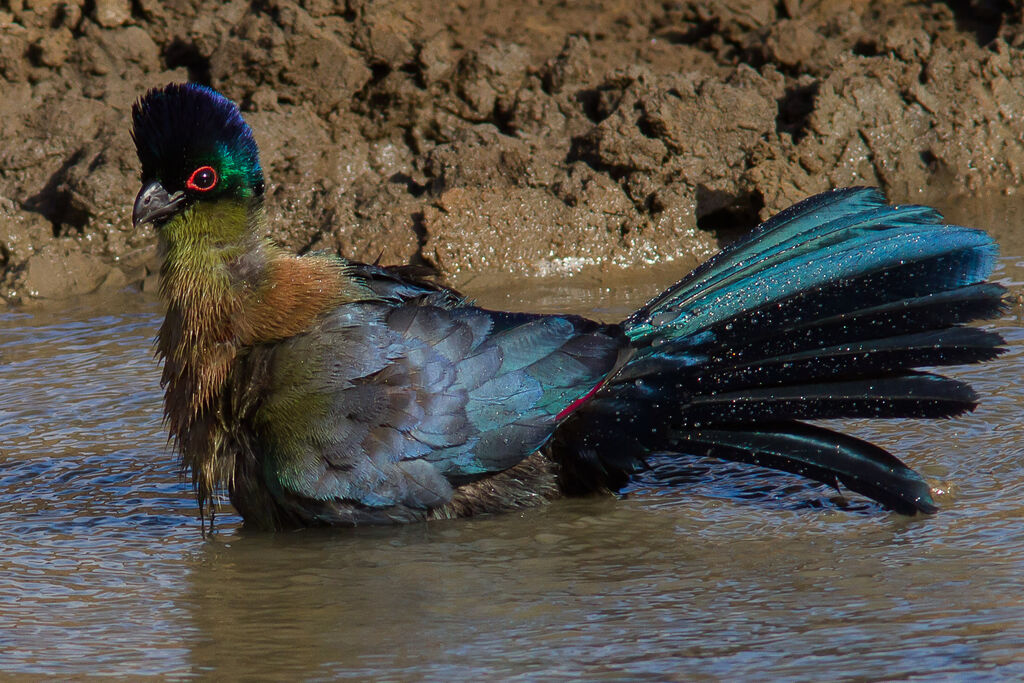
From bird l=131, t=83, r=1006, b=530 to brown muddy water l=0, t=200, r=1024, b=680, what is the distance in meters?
0.20

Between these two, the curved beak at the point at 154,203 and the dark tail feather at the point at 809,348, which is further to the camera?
the curved beak at the point at 154,203

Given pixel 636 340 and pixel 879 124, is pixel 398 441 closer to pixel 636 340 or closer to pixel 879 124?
pixel 636 340

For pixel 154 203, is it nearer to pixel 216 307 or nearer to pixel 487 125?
pixel 216 307

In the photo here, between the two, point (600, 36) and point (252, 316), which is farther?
point (600, 36)

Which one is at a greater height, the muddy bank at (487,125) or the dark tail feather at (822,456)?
the muddy bank at (487,125)

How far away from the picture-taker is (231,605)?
403 cm

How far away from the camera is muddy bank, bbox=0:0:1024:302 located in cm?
734

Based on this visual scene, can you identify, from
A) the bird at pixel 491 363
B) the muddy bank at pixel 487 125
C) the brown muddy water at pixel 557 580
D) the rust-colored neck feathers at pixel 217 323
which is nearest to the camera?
the brown muddy water at pixel 557 580

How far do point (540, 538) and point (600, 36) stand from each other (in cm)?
496

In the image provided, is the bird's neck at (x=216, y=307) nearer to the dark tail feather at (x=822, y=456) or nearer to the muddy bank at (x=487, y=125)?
the dark tail feather at (x=822, y=456)

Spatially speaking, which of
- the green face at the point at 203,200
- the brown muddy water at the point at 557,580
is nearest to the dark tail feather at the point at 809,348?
the brown muddy water at the point at 557,580

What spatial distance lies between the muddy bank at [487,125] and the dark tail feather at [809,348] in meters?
2.60

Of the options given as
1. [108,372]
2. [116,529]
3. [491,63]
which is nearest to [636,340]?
[116,529]

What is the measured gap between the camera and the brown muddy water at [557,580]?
3.48m
